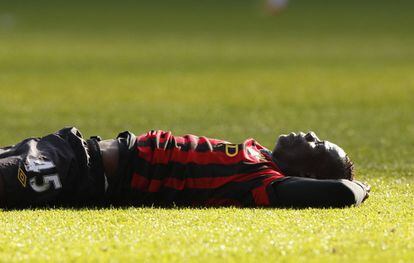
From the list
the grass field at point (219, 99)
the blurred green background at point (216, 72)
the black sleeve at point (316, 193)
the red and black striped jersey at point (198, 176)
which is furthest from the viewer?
the blurred green background at point (216, 72)

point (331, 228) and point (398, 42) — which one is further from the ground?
point (398, 42)

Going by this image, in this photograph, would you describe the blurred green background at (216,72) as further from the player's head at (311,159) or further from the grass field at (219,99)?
the player's head at (311,159)

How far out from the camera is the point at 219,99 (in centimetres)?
1071

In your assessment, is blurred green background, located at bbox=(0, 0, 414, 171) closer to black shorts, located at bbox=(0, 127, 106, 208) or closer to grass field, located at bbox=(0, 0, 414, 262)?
grass field, located at bbox=(0, 0, 414, 262)

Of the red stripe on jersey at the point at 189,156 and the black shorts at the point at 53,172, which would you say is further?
the red stripe on jersey at the point at 189,156

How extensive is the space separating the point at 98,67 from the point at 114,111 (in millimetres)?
4304

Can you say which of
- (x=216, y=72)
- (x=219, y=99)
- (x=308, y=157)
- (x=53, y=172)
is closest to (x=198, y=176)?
(x=308, y=157)

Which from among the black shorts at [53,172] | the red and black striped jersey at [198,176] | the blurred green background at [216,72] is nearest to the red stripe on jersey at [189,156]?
the red and black striped jersey at [198,176]

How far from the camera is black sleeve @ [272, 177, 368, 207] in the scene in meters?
4.45

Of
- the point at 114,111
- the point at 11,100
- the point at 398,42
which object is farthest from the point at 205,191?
the point at 398,42

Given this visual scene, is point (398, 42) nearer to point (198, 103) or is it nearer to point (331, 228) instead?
point (198, 103)

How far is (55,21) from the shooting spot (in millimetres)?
21719

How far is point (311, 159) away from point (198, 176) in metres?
0.56

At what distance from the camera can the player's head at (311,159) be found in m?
4.70
